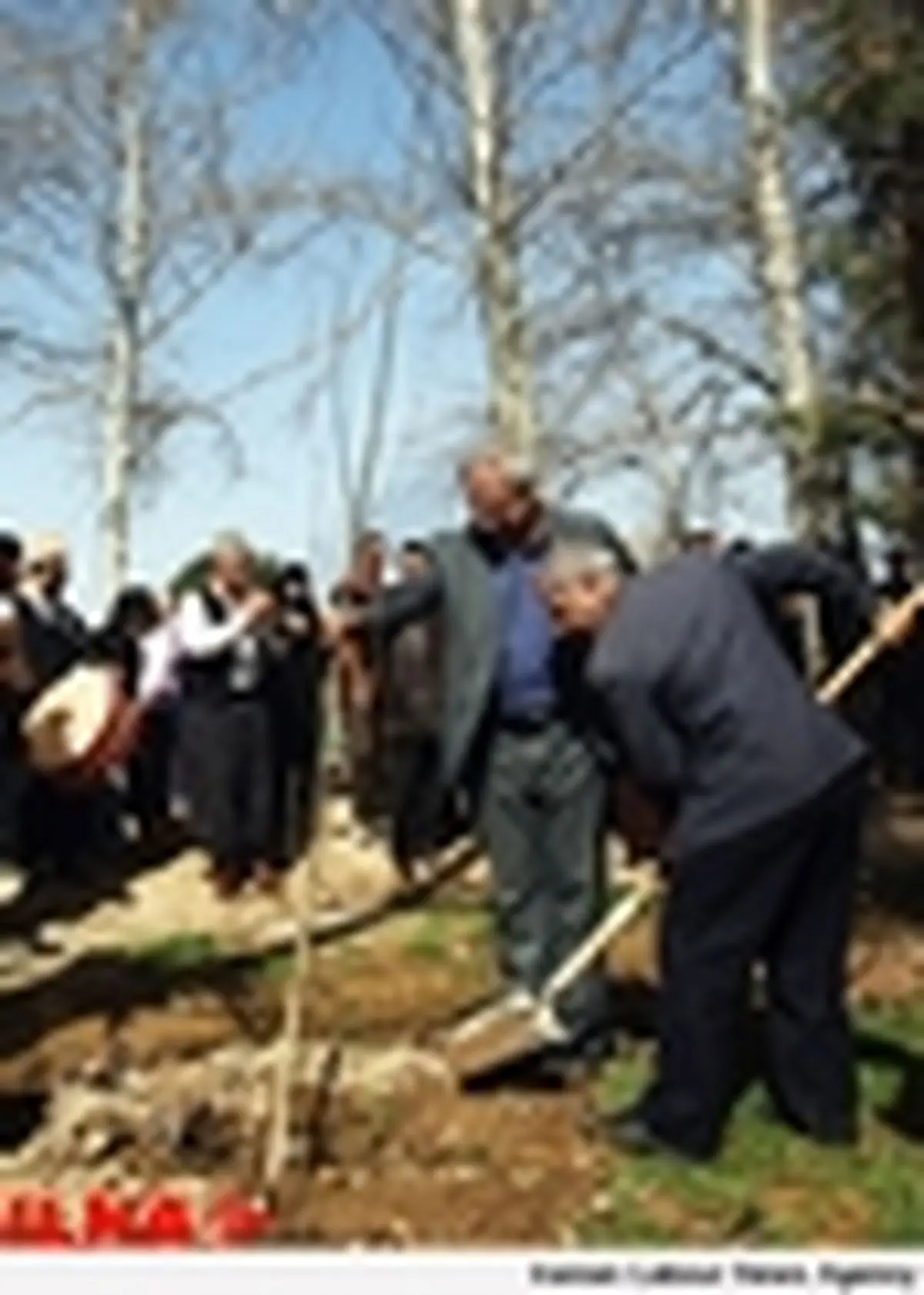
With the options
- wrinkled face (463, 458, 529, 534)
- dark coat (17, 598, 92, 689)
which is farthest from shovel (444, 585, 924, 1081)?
dark coat (17, 598, 92, 689)

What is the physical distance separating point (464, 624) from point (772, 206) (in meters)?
10.5

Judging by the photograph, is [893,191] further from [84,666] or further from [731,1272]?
[731,1272]

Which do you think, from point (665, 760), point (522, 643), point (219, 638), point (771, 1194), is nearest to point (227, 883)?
point (219, 638)

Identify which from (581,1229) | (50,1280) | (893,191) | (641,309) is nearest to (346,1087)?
(581,1229)

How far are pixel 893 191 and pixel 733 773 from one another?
15.5ft

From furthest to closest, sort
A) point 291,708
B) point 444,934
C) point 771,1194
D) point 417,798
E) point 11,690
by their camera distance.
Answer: point 291,708
point 417,798
point 11,690
point 444,934
point 771,1194

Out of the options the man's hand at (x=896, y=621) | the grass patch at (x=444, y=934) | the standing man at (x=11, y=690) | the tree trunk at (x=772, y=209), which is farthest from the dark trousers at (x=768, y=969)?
the tree trunk at (x=772, y=209)

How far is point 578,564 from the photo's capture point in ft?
24.2

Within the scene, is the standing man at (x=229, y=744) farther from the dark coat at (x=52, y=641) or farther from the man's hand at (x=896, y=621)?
the man's hand at (x=896, y=621)

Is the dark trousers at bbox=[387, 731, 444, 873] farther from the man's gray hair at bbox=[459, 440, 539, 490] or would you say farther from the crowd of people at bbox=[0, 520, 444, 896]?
Result: the man's gray hair at bbox=[459, 440, 539, 490]

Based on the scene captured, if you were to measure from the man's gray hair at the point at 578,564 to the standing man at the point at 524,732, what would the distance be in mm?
811

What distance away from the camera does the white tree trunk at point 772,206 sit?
58.3ft

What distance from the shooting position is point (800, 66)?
1266 cm

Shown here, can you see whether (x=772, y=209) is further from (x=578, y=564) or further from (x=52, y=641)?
(x=578, y=564)
